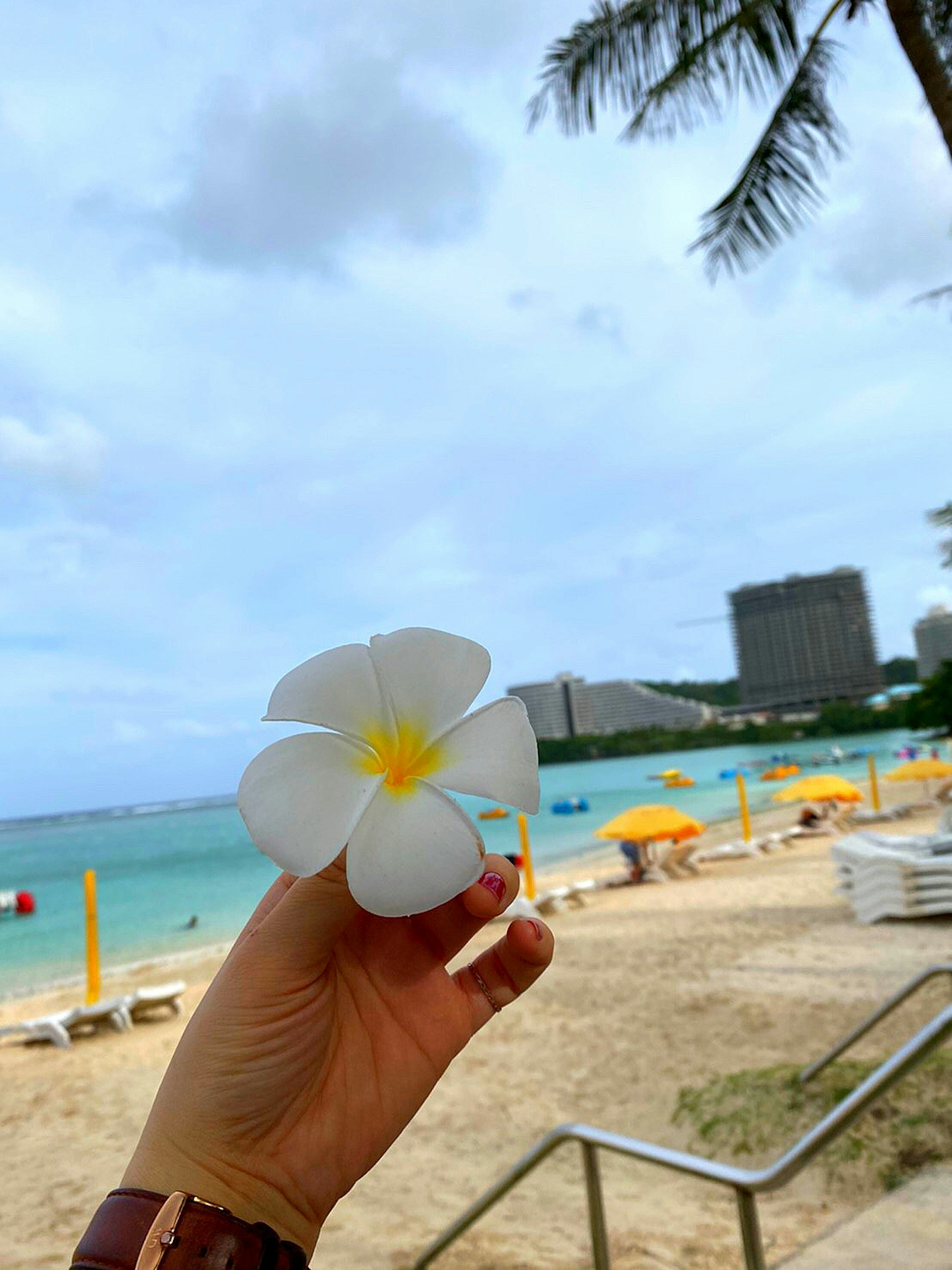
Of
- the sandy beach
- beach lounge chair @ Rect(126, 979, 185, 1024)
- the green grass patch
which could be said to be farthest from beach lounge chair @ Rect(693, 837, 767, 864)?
the green grass patch

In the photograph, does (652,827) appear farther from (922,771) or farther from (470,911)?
(470,911)

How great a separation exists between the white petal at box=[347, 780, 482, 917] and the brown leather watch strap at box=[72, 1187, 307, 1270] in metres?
0.50

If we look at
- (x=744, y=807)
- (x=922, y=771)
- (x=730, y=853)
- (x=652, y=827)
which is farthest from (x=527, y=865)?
(x=922, y=771)

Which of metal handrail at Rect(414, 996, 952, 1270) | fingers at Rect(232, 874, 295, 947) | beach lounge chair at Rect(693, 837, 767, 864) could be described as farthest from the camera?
beach lounge chair at Rect(693, 837, 767, 864)

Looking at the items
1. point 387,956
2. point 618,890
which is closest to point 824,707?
point 618,890

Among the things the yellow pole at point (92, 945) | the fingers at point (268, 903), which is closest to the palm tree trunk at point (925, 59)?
→ the fingers at point (268, 903)

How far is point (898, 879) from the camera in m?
7.95

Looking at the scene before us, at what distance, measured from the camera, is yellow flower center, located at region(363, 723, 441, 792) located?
43 cm

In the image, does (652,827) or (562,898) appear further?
(652,827)

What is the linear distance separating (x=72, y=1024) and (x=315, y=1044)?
8.23m

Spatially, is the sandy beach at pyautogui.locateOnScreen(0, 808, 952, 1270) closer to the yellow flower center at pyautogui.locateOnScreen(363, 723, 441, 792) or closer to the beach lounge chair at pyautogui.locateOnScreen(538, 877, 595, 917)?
the beach lounge chair at pyautogui.locateOnScreen(538, 877, 595, 917)

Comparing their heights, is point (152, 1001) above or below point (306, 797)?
below

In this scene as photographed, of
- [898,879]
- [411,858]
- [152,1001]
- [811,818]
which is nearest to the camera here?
[411,858]

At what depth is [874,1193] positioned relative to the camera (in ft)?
11.4
